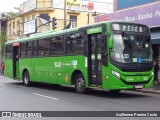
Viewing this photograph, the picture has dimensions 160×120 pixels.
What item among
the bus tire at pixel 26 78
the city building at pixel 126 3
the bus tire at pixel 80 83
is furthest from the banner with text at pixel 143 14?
the bus tire at pixel 26 78

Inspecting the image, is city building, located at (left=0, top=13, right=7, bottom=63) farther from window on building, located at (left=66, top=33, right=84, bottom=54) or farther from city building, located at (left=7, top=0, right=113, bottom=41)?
window on building, located at (left=66, top=33, right=84, bottom=54)

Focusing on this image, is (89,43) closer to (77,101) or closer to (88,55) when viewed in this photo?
(88,55)

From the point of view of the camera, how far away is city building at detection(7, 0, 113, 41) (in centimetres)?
4416

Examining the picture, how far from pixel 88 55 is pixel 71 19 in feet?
97.7

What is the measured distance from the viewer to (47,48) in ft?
64.5

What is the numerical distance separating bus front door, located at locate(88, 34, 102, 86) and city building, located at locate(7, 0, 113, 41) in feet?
84.3

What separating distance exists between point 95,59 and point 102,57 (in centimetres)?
62

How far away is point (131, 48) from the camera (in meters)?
15.0

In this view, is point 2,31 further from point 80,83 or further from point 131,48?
point 131,48

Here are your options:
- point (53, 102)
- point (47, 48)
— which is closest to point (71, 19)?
point (47, 48)

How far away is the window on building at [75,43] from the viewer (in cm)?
1659

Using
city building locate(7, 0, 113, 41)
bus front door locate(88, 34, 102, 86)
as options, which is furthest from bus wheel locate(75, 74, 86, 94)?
city building locate(7, 0, 113, 41)

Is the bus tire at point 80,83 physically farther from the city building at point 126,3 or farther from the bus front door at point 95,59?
the city building at point 126,3

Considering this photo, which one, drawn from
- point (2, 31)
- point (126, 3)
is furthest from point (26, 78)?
point (2, 31)
